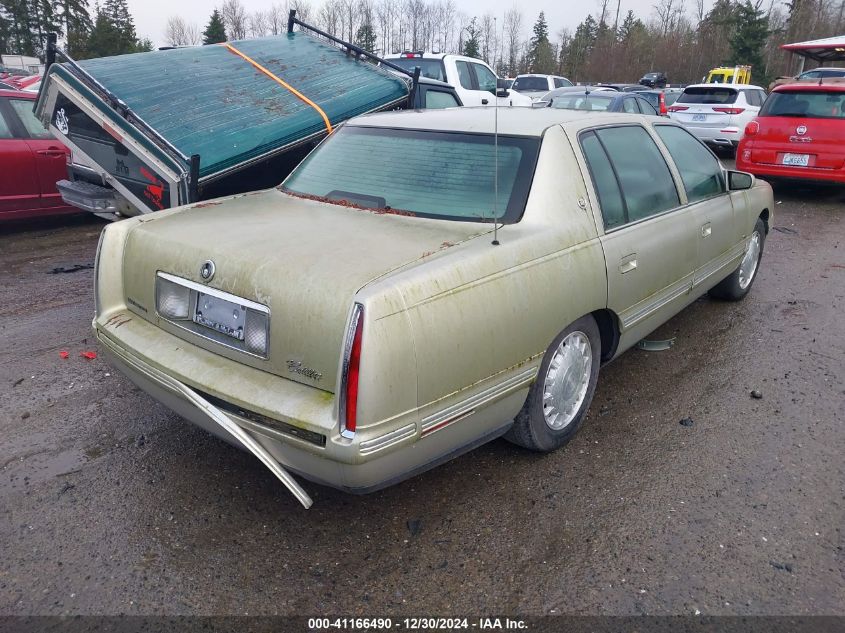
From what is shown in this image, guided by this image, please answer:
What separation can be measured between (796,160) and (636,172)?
7.05 meters

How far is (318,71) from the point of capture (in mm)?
5906

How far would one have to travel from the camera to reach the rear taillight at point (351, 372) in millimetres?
2150


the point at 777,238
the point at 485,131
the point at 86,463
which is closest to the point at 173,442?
the point at 86,463

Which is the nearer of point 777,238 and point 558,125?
point 558,125

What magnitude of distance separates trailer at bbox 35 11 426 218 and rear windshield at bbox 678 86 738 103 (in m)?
10.2

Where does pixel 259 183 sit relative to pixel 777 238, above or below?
above

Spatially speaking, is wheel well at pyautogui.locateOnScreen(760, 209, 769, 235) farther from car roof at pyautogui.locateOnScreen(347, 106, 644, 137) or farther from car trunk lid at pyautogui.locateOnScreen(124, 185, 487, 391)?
car trunk lid at pyautogui.locateOnScreen(124, 185, 487, 391)

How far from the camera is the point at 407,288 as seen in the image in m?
2.27

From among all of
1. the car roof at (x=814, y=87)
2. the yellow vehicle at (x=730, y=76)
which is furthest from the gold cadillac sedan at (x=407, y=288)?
the yellow vehicle at (x=730, y=76)

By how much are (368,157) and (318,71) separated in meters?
2.81

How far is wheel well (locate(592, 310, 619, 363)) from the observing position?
3.34 m

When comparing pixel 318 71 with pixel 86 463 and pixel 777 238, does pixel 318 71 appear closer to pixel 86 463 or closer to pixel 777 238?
pixel 86 463

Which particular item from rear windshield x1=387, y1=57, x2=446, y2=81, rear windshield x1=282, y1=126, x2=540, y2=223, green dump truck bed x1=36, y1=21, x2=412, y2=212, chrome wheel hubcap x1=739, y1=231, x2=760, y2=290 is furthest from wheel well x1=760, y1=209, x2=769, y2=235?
rear windshield x1=387, y1=57, x2=446, y2=81

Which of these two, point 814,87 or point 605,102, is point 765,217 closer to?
point 814,87
